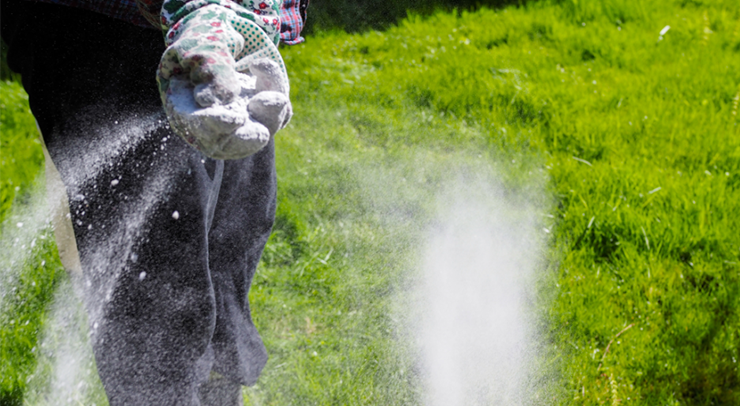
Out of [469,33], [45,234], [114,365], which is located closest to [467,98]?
[469,33]

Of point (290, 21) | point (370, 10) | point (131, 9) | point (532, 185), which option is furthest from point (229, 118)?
point (370, 10)

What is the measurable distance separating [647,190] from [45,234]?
287 cm

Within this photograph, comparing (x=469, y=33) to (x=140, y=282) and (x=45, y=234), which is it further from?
(x=140, y=282)

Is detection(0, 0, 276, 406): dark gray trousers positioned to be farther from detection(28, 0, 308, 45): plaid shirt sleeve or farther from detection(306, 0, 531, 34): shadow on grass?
detection(306, 0, 531, 34): shadow on grass

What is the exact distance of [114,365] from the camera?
4.90ft

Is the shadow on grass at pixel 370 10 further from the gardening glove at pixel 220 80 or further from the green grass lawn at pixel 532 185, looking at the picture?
the gardening glove at pixel 220 80

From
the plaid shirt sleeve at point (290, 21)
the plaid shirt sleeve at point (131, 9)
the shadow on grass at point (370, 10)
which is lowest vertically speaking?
the shadow on grass at point (370, 10)

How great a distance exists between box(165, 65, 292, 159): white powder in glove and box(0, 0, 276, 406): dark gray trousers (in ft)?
1.24

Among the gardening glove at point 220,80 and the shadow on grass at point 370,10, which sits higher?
the gardening glove at point 220,80

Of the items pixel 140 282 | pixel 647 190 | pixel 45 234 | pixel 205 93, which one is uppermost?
pixel 205 93

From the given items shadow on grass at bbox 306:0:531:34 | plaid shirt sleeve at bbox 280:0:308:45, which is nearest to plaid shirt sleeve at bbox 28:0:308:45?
plaid shirt sleeve at bbox 280:0:308:45

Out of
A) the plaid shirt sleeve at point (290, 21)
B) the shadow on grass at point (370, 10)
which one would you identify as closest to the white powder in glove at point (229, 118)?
the plaid shirt sleeve at point (290, 21)

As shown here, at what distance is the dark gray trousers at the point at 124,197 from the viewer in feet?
4.73

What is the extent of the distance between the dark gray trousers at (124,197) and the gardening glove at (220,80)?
0.36 meters
